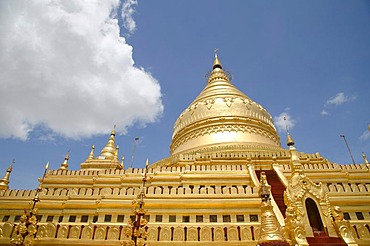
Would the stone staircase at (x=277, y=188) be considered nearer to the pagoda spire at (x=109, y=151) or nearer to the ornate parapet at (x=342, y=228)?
the ornate parapet at (x=342, y=228)

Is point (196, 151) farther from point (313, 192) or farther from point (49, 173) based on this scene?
point (313, 192)

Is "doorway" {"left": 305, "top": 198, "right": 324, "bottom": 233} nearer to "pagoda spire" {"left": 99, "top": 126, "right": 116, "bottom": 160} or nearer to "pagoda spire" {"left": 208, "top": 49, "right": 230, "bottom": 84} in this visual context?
"pagoda spire" {"left": 99, "top": 126, "right": 116, "bottom": 160}

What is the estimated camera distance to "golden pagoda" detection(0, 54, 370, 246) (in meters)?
11.1

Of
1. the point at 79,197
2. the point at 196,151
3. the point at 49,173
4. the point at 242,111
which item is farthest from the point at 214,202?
the point at 242,111

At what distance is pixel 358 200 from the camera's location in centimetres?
1502

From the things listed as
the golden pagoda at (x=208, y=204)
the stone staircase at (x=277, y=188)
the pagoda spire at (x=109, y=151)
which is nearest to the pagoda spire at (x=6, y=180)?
the golden pagoda at (x=208, y=204)

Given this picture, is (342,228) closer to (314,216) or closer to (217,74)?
(314,216)

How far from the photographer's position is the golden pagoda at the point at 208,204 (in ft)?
36.4

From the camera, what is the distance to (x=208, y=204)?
1467 centimetres

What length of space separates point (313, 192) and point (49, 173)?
18.0m

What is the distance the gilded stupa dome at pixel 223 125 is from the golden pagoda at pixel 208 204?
1401mm

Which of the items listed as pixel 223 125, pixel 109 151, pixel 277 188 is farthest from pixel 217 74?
pixel 277 188

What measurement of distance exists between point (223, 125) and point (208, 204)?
1505 centimetres

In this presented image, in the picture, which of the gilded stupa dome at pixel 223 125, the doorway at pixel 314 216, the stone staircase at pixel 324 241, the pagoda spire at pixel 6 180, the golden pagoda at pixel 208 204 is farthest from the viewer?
the gilded stupa dome at pixel 223 125
